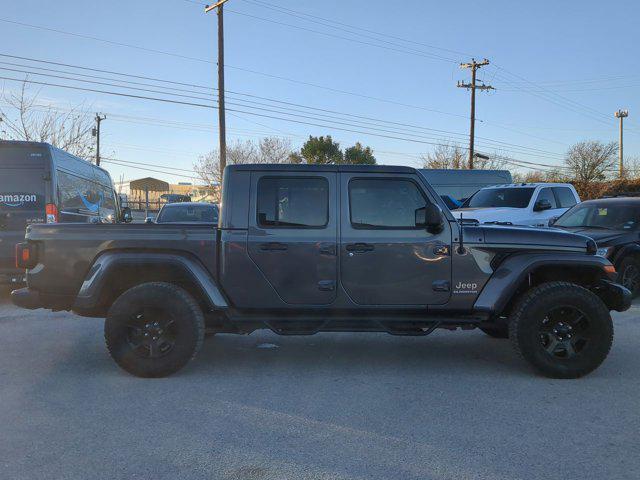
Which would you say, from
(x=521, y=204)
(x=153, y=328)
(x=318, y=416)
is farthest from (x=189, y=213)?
(x=318, y=416)

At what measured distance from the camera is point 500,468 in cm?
318

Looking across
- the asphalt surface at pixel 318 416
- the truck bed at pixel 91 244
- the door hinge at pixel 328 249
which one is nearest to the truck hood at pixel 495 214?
the asphalt surface at pixel 318 416

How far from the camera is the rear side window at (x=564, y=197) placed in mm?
13719

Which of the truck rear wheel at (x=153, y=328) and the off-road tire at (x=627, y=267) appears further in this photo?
the off-road tire at (x=627, y=267)

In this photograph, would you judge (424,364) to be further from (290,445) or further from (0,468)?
(0,468)

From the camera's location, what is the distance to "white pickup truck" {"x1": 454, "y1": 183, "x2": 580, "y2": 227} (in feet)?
40.8

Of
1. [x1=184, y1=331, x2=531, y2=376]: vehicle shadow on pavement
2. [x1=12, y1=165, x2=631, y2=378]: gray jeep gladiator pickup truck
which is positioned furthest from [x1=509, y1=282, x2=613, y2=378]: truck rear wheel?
[x1=184, y1=331, x2=531, y2=376]: vehicle shadow on pavement

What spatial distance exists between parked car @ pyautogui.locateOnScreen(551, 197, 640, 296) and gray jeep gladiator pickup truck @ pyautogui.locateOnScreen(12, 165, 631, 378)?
4417 mm

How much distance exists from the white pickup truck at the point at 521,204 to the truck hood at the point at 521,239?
278 inches

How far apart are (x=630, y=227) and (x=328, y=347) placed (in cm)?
630

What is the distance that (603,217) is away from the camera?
390 inches

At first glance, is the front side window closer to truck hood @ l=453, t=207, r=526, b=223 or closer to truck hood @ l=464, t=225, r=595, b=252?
truck hood @ l=464, t=225, r=595, b=252

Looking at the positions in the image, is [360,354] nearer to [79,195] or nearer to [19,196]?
[19,196]

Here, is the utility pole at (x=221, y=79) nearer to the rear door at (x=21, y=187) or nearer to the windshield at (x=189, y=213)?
the windshield at (x=189, y=213)
